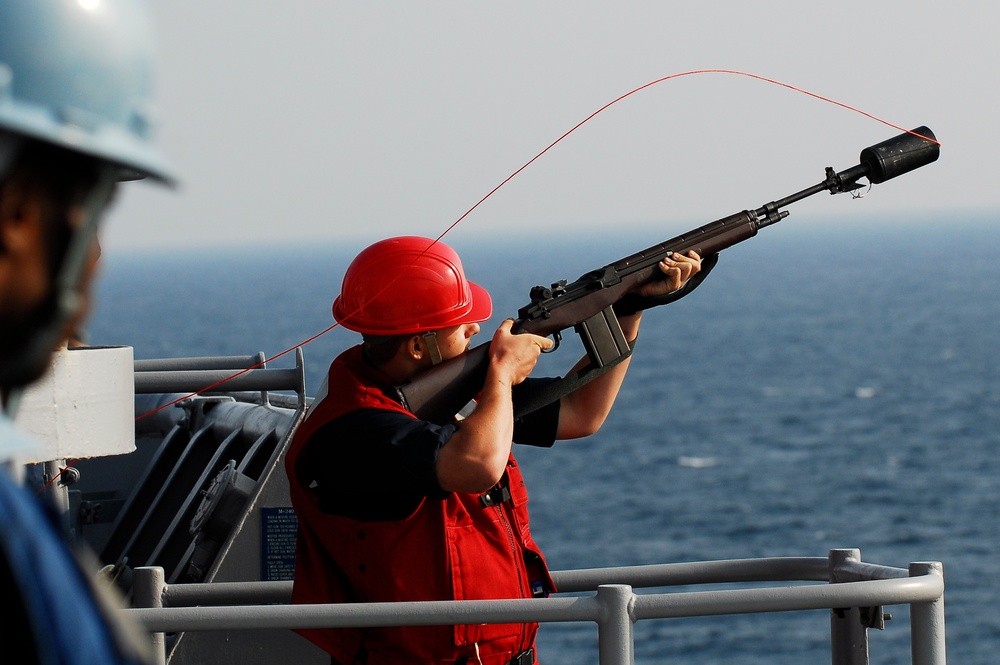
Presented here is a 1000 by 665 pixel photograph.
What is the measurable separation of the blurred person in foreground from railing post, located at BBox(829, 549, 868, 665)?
2684mm

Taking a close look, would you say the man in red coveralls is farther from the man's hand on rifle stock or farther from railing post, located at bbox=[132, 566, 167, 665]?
the man's hand on rifle stock

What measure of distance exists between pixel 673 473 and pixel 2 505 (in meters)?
42.9

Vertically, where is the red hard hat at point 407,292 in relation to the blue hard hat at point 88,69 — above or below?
above

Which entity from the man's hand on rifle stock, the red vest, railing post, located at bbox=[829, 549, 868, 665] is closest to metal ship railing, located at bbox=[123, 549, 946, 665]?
railing post, located at bbox=[829, 549, 868, 665]

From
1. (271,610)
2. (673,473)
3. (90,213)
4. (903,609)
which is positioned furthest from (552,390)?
(673,473)

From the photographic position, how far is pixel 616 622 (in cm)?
338

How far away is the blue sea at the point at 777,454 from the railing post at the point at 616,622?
1.34 m

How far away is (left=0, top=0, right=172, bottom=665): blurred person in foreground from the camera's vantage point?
55.2 inches

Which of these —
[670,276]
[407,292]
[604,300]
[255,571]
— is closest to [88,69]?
[407,292]

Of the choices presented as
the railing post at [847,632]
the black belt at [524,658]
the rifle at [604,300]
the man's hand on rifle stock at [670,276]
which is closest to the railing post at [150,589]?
the rifle at [604,300]

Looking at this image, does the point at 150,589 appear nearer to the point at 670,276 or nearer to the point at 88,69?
the point at 670,276

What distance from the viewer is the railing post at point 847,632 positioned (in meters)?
3.97

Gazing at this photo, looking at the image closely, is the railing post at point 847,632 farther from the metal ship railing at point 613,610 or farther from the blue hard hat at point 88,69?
the blue hard hat at point 88,69

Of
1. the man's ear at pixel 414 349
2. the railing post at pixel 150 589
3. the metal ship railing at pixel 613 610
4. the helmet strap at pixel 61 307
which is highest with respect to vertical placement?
the man's ear at pixel 414 349
